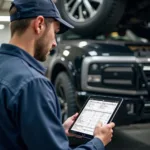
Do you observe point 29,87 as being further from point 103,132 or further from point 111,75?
point 111,75

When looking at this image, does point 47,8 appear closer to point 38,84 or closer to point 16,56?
point 16,56

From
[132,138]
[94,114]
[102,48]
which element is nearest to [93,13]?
[102,48]

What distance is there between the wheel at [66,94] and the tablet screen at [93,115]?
2.26 metres

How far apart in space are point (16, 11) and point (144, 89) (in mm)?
2717

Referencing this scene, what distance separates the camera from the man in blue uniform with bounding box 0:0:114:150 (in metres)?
1.41

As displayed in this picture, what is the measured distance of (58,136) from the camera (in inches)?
58.4

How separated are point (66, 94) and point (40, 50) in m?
2.86

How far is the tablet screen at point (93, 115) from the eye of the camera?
→ 1889 millimetres

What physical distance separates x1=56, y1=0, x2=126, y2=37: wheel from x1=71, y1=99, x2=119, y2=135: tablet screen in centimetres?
255

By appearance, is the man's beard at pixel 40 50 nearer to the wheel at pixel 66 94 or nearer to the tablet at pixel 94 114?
the tablet at pixel 94 114

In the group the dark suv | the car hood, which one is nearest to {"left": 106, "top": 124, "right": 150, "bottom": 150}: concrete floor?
the dark suv

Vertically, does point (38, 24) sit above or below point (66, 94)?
above

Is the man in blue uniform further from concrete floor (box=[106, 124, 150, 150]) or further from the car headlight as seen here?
the car headlight

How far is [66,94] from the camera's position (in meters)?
4.43
